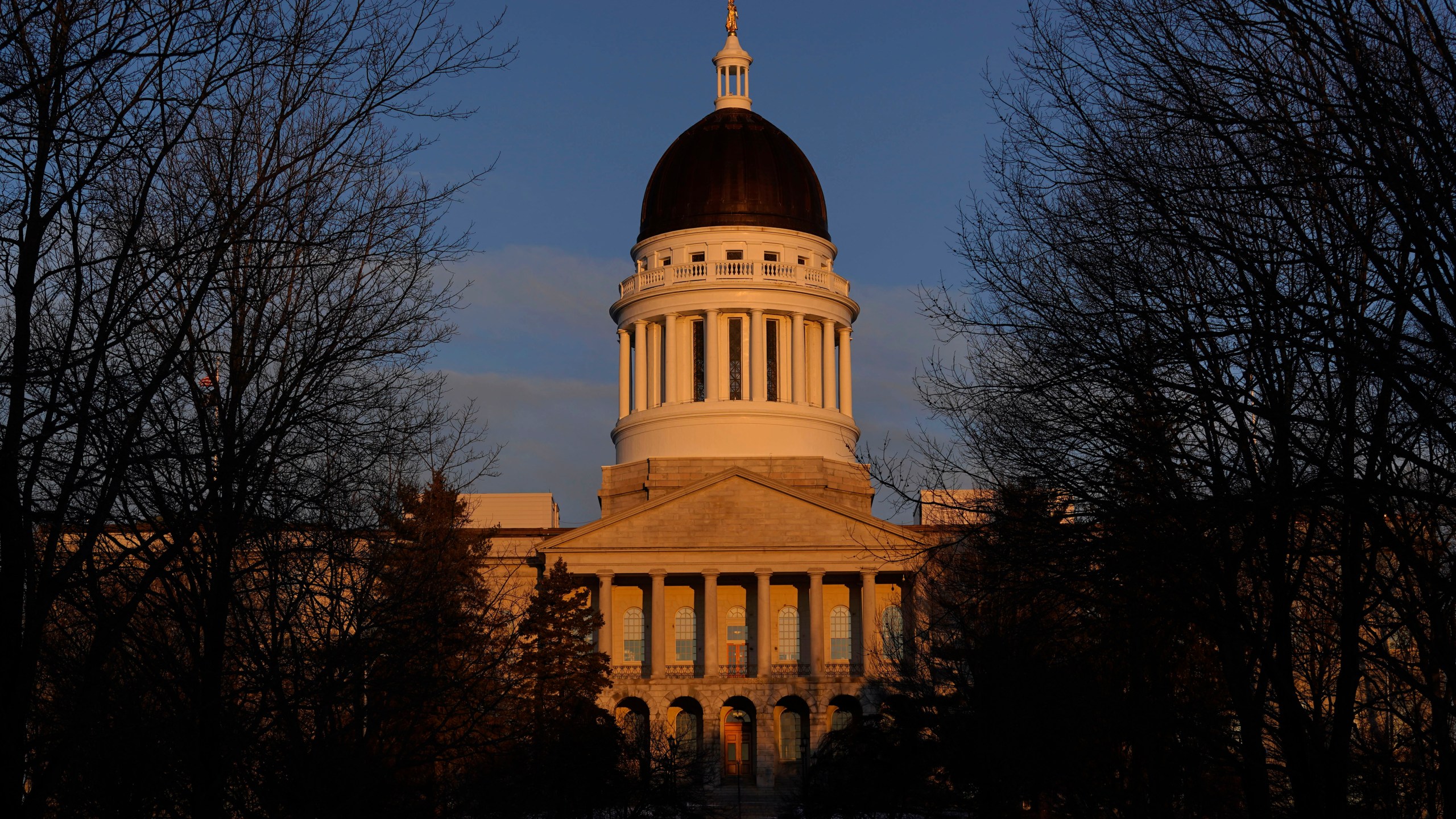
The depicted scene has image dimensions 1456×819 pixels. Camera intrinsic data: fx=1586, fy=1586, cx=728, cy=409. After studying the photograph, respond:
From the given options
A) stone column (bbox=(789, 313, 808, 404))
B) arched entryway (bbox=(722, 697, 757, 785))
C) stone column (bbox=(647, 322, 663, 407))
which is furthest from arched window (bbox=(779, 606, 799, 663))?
stone column (bbox=(647, 322, 663, 407))

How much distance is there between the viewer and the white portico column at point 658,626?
66.2m

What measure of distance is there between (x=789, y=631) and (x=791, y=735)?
460 centimetres

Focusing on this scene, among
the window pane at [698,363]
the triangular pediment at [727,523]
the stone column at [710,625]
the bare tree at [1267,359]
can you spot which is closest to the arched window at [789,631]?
the stone column at [710,625]

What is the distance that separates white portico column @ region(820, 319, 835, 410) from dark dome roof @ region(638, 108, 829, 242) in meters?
4.92

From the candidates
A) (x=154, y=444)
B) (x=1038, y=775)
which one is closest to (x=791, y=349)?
(x=1038, y=775)

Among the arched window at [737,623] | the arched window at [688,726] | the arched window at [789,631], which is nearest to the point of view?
the arched window at [688,726]

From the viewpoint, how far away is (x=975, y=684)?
96.4 ft

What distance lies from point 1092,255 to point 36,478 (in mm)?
10185

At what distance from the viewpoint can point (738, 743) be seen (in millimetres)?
67875

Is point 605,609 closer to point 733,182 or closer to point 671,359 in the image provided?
point 671,359

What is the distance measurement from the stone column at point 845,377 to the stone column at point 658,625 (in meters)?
17.6

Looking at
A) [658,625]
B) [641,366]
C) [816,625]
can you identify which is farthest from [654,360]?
[816,625]

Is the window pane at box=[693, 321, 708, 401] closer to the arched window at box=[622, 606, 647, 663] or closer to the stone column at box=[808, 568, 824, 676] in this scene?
the arched window at box=[622, 606, 647, 663]

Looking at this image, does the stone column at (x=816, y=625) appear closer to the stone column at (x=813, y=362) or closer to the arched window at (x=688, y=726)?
the arched window at (x=688, y=726)
